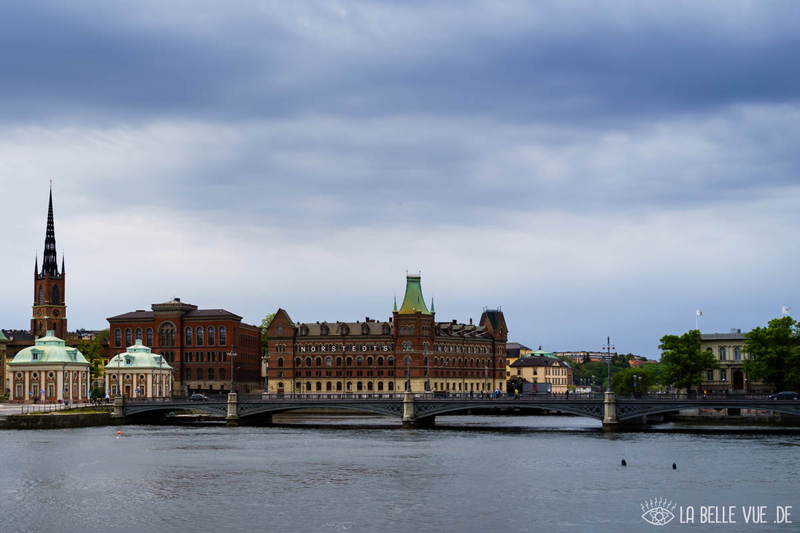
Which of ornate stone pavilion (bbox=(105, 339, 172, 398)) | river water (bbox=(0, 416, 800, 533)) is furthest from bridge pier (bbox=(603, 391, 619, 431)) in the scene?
ornate stone pavilion (bbox=(105, 339, 172, 398))

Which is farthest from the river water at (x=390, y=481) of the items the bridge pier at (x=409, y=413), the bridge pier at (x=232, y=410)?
the bridge pier at (x=232, y=410)

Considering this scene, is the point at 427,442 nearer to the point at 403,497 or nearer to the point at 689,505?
the point at 403,497

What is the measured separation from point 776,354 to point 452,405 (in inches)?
1935

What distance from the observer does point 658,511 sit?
A: 5641 centimetres

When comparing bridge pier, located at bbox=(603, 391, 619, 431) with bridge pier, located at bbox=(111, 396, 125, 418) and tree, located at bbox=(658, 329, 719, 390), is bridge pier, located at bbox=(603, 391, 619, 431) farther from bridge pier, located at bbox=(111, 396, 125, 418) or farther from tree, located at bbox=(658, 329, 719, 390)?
bridge pier, located at bbox=(111, 396, 125, 418)

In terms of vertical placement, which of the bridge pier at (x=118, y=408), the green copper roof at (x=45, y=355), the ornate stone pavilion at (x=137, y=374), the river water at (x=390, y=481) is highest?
the green copper roof at (x=45, y=355)

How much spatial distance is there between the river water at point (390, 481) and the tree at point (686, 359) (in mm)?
39417

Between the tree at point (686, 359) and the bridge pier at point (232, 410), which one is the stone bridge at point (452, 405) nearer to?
the bridge pier at point (232, 410)

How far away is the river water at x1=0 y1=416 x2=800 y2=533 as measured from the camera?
180 feet

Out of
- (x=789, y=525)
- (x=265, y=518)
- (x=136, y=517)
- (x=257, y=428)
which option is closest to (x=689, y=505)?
(x=789, y=525)

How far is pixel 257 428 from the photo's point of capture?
125 metres

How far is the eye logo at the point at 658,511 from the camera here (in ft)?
176

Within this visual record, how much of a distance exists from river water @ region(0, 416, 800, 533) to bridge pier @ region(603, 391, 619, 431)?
2190 millimetres

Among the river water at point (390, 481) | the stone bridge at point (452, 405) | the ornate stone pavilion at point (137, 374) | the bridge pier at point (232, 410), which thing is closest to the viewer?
the river water at point (390, 481)
